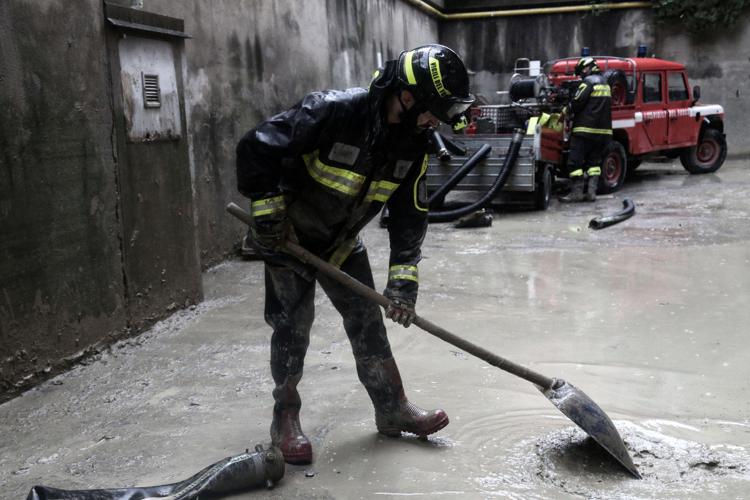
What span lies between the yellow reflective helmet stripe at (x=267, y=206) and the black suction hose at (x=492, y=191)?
591cm

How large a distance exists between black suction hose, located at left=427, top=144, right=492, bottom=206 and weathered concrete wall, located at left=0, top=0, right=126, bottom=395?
4.89 metres

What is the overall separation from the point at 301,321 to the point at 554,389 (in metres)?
1.09

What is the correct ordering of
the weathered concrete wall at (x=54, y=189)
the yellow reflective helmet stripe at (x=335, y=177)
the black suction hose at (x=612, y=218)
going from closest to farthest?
the yellow reflective helmet stripe at (x=335, y=177) → the weathered concrete wall at (x=54, y=189) → the black suction hose at (x=612, y=218)

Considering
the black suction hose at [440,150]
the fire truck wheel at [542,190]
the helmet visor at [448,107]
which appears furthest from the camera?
the fire truck wheel at [542,190]

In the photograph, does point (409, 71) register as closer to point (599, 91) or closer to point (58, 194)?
point (58, 194)

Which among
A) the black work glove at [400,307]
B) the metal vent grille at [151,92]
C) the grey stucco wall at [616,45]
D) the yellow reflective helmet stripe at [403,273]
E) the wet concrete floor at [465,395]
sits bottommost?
the wet concrete floor at [465,395]

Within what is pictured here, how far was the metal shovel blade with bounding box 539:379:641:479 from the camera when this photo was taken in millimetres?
2961

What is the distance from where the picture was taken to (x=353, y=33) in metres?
10.8

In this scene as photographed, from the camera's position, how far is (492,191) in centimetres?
872

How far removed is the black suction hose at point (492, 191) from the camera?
8.65 metres

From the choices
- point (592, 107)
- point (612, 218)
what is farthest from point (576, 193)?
point (612, 218)

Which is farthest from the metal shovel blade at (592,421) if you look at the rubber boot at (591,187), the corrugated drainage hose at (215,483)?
the rubber boot at (591,187)

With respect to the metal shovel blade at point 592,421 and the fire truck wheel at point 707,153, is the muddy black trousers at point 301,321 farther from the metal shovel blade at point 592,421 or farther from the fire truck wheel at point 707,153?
the fire truck wheel at point 707,153

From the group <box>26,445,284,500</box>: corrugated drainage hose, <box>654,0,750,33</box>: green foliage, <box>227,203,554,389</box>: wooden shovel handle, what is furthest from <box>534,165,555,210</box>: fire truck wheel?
<box>654,0,750,33</box>: green foliage
